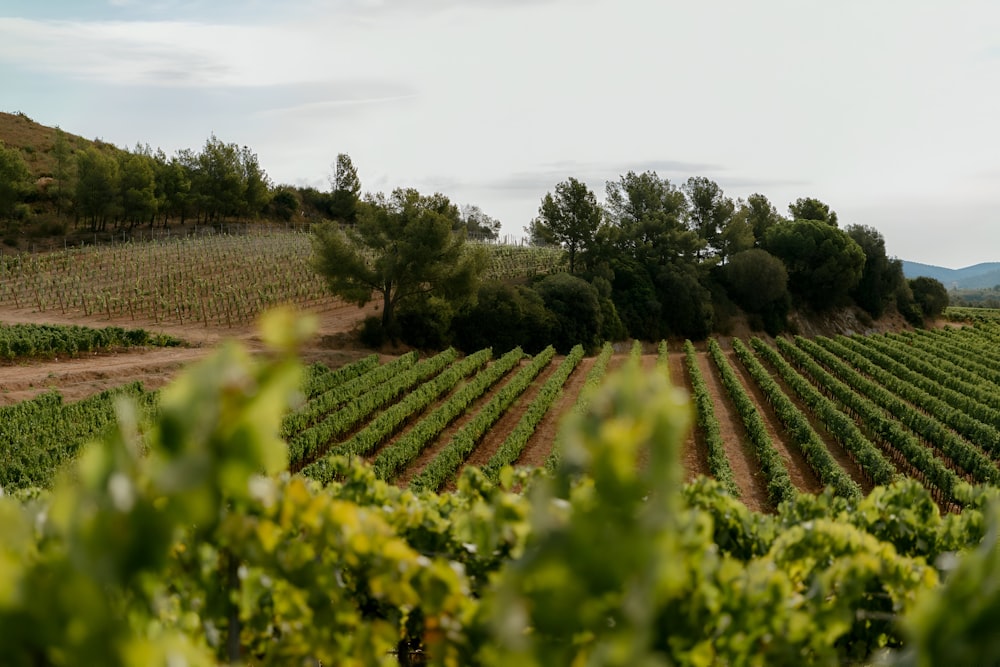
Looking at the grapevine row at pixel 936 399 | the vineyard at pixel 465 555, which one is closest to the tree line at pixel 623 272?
the grapevine row at pixel 936 399

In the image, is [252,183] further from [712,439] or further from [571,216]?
[712,439]

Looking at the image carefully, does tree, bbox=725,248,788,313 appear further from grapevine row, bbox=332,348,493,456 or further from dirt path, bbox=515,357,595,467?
grapevine row, bbox=332,348,493,456

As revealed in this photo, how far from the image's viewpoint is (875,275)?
190ft

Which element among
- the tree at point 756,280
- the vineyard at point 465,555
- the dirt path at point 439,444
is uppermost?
the tree at point 756,280

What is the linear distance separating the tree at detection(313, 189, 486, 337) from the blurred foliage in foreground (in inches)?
993

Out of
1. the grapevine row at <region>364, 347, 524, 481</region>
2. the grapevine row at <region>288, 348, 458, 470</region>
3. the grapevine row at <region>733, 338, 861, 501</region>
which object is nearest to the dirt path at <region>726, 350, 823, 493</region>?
the grapevine row at <region>733, 338, 861, 501</region>

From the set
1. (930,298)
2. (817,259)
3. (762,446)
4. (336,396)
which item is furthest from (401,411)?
(930,298)

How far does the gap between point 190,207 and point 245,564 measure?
6298 centimetres

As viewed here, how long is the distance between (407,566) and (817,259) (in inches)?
2317

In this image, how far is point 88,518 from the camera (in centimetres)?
118

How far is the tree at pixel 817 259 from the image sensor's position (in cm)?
5438

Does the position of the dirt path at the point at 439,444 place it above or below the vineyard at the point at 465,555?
below

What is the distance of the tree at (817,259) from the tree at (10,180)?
55.8 metres

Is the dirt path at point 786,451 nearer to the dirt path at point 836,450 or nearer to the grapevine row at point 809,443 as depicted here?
the grapevine row at point 809,443
